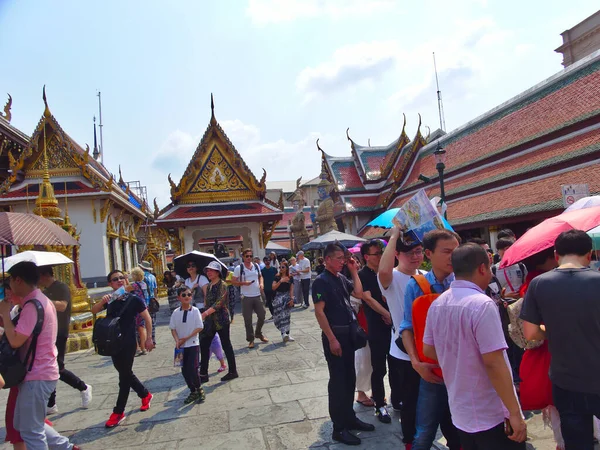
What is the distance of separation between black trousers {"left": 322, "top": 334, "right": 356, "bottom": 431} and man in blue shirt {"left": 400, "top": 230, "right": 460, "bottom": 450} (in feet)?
3.12

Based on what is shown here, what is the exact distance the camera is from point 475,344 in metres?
2.27

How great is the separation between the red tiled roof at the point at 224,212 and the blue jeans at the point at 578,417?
1487 cm

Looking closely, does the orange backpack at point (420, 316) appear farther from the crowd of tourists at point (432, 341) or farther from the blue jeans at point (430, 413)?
the blue jeans at point (430, 413)

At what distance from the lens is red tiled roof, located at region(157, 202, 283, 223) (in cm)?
1703

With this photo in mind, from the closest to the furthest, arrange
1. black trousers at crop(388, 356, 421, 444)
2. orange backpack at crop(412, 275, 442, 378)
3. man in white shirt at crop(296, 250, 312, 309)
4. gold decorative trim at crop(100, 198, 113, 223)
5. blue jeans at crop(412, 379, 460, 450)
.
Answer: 1. orange backpack at crop(412, 275, 442, 378)
2. blue jeans at crop(412, 379, 460, 450)
3. black trousers at crop(388, 356, 421, 444)
4. man in white shirt at crop(296, 250, 312, 309)
5. gold decorative trim at crop(100, 198, 113, 223)

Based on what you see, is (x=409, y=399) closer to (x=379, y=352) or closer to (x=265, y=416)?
(x=379, y=352)

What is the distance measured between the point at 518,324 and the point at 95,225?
18.3 m

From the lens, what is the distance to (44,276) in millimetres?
4855

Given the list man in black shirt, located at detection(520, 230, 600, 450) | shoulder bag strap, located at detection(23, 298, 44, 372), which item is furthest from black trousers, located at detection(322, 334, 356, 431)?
shoulder bag strap, located at detection(23, 298, 44, 372)

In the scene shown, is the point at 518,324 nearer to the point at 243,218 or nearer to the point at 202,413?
the point at 202,413

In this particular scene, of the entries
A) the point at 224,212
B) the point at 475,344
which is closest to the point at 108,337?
the point at 475,344

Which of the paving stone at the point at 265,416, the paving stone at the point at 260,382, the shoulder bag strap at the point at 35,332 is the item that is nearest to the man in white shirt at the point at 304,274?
the paving stone at the point at 260,382

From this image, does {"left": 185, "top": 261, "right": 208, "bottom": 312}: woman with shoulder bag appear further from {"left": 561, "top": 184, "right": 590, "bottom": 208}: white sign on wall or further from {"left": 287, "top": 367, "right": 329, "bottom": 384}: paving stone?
{"left": 561, "top": 184, "right": 590, "bottom": 208}: white sign on wall

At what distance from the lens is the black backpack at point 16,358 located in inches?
126
